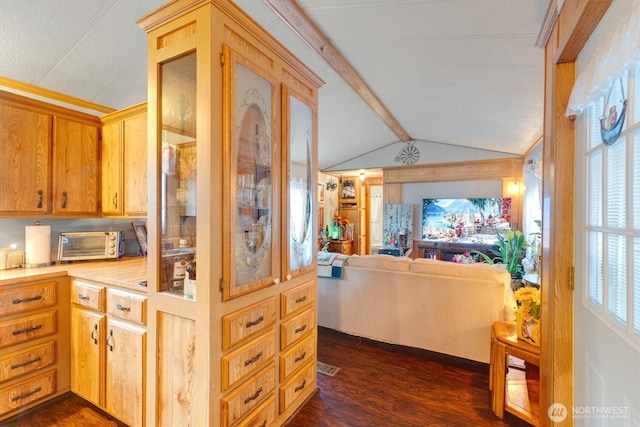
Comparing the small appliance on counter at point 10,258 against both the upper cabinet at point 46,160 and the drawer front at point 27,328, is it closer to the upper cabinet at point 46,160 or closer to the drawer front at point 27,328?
the upper cabinet at point 46,160

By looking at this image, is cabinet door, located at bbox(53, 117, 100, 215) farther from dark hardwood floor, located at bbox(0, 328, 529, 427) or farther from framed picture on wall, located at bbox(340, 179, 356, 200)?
framed picture on wall, located at bbox(340, 179, 356, 200)

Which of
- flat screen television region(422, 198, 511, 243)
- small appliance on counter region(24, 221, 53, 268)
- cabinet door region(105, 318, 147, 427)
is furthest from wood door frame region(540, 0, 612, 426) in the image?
flat screen television region(422, 198, 511, 243)

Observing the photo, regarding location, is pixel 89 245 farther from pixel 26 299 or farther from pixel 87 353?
pixel 87 353

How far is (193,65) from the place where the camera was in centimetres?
135

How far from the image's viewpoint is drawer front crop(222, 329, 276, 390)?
1.33 meters

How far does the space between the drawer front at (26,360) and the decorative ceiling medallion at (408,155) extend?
619 centimetres

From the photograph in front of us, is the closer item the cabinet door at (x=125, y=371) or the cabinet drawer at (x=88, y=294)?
the cabinet door at (x=125, y=371)

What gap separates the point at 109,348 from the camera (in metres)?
1.76

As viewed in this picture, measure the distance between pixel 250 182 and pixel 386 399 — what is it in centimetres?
185

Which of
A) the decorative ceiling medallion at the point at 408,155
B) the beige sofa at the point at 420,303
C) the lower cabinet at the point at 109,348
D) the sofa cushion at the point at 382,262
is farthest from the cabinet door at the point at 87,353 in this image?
the decorative ceiling medallion at the point at 408,155

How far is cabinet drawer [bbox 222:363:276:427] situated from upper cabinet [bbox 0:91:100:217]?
6.81 ft

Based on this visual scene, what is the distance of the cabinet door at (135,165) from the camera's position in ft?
7.16

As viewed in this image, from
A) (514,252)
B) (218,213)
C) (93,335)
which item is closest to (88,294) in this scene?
(93,335)

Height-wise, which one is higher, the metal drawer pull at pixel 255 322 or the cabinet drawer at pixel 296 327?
the metal drawer pull at pixel 255 322
